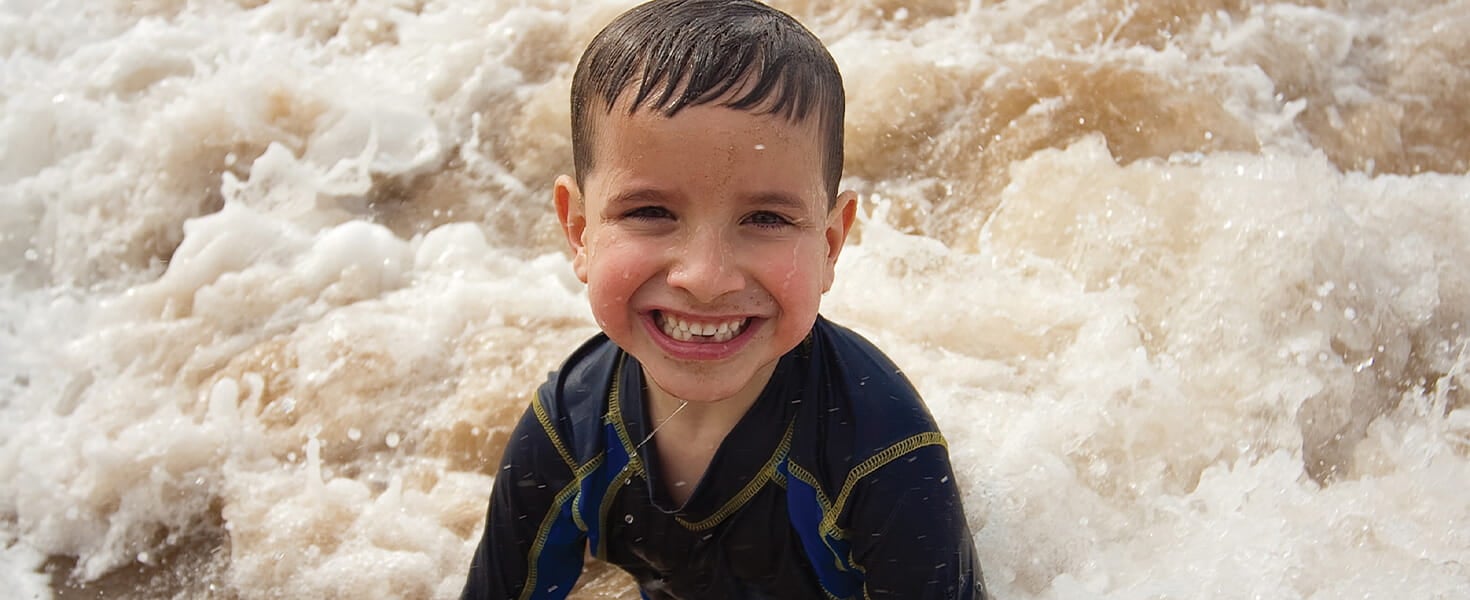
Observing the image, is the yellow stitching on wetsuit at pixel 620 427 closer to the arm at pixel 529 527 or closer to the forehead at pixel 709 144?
the arm at pixel 529 527

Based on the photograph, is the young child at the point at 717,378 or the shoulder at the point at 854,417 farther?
the shoulder at the point at 854,417

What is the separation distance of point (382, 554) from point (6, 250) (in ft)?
6.50

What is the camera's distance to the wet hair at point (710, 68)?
1.89 metres

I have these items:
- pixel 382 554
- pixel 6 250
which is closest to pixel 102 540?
pixel 382 554

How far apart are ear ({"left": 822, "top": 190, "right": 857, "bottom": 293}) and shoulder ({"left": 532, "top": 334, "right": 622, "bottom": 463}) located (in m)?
0.47

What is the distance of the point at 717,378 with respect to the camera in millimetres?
2080

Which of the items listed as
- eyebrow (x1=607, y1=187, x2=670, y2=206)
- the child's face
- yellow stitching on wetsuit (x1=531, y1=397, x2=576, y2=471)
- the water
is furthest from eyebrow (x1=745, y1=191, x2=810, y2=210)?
the water

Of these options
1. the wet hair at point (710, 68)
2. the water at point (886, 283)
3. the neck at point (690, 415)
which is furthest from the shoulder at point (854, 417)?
the water at point (886, 283)

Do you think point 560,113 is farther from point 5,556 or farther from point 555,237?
point 5,556

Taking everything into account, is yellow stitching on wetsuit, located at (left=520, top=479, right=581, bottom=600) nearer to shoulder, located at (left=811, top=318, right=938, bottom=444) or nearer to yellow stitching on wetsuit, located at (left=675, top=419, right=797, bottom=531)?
yellow stitching on wetsuit, located at (left=675, top=419, right=797, bottom=531)

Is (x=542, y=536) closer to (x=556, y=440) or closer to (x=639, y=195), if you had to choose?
(x=556, y=440)

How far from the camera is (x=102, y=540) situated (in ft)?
10.7

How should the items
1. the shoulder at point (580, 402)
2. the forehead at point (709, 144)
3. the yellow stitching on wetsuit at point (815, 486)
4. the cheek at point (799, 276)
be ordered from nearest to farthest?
the forehead at point (709, 144), the cheek at point (799, 276), the yellow stitching on wetsuit at point (815, 486), the shoulder at point (580, 402)

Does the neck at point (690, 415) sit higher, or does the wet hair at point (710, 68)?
the wet hair at point (710, 68)
